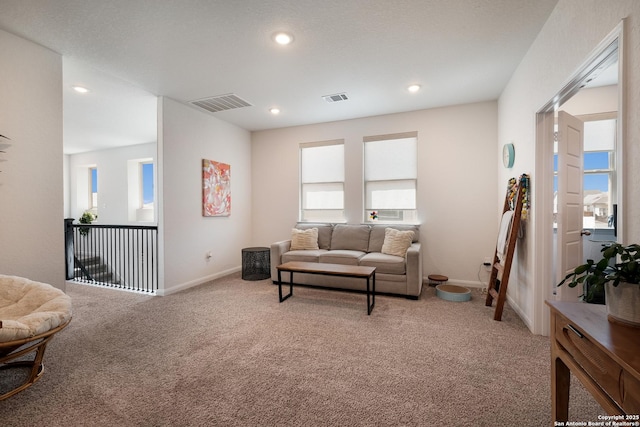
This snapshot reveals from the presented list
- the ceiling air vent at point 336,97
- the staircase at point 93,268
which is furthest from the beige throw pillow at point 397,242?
the staircase at point 93,268

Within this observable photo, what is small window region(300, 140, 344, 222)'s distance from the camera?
509 cm

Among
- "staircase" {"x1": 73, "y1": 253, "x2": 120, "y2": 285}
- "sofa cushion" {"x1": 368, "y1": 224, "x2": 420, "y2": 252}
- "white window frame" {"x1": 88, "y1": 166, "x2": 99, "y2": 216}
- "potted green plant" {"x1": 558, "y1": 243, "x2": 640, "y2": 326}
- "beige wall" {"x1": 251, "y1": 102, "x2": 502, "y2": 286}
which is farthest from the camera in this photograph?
"white window frame" {"x1": 88, "y1": 166, "x2": 99, "y2": 216}

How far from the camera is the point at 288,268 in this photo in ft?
11.6

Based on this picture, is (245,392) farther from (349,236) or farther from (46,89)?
(46,89)

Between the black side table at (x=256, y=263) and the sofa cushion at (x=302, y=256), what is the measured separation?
0.56 metres

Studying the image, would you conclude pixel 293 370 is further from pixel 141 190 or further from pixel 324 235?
pixel 141 190

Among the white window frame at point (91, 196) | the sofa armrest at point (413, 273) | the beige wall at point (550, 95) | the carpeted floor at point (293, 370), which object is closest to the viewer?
the beige wall at point (550, 95)

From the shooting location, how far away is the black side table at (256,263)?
15.5 feet

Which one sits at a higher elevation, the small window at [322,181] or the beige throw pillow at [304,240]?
the small window at [322,181]

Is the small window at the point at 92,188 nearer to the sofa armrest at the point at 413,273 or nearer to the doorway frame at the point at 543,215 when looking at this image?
the sofa armrest at the point at 413,273

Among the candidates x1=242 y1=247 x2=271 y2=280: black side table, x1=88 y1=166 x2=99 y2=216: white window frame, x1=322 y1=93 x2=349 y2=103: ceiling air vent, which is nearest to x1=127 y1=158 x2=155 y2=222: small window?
x1=88 y1=166 x2=99 y2=216: white window frame

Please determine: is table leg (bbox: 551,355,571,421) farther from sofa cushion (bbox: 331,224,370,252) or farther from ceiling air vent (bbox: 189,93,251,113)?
ceiling air vent (bbox: 189,93,251,113)

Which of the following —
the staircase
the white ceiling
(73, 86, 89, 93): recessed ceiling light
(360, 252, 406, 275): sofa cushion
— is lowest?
the staircase

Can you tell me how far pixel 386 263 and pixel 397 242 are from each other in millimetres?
456
